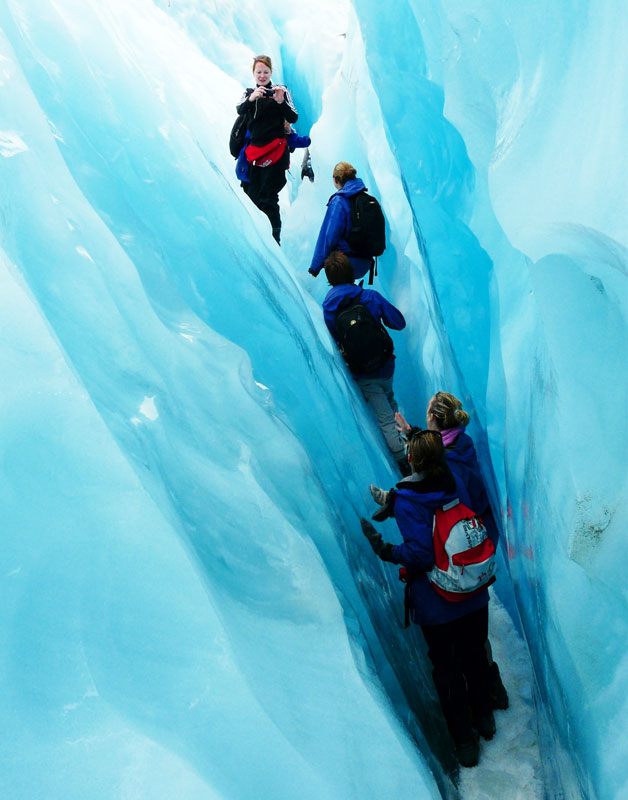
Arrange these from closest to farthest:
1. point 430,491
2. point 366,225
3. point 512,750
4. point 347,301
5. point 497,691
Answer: point 430,491 < point 512,750 < point 497,691 < point 347,301 < point 366,225

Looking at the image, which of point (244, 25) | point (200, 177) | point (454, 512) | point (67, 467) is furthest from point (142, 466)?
point (244, 25)

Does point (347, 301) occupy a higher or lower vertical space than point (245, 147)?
lower

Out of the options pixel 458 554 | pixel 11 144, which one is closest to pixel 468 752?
pixel 458 554

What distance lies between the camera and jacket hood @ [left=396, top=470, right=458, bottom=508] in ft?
7.09

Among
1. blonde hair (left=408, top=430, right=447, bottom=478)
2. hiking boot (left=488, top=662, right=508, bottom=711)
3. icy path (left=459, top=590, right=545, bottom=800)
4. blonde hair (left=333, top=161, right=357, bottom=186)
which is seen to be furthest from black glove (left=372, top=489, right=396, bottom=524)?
blonde hair (left=333, top=161, right=357, bottom=186)

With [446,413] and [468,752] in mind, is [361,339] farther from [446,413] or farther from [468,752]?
[468,752]

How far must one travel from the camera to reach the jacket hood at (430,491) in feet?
7.09

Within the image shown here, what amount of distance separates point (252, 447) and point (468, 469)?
0.81 metres

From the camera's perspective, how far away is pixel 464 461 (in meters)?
2.60

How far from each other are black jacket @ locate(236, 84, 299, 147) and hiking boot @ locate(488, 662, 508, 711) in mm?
2989

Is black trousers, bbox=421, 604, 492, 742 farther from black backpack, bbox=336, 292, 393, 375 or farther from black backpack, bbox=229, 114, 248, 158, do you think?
black backpack, bbox=229, 114, 248, 158

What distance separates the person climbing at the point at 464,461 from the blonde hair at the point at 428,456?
0.35m

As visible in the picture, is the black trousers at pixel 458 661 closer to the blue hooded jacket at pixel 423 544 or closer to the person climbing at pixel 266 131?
the blue hooded jacket at pixel 423 544

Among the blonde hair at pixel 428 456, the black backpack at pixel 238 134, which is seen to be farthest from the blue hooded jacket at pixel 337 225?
the blonde hair at pixel 428 456
